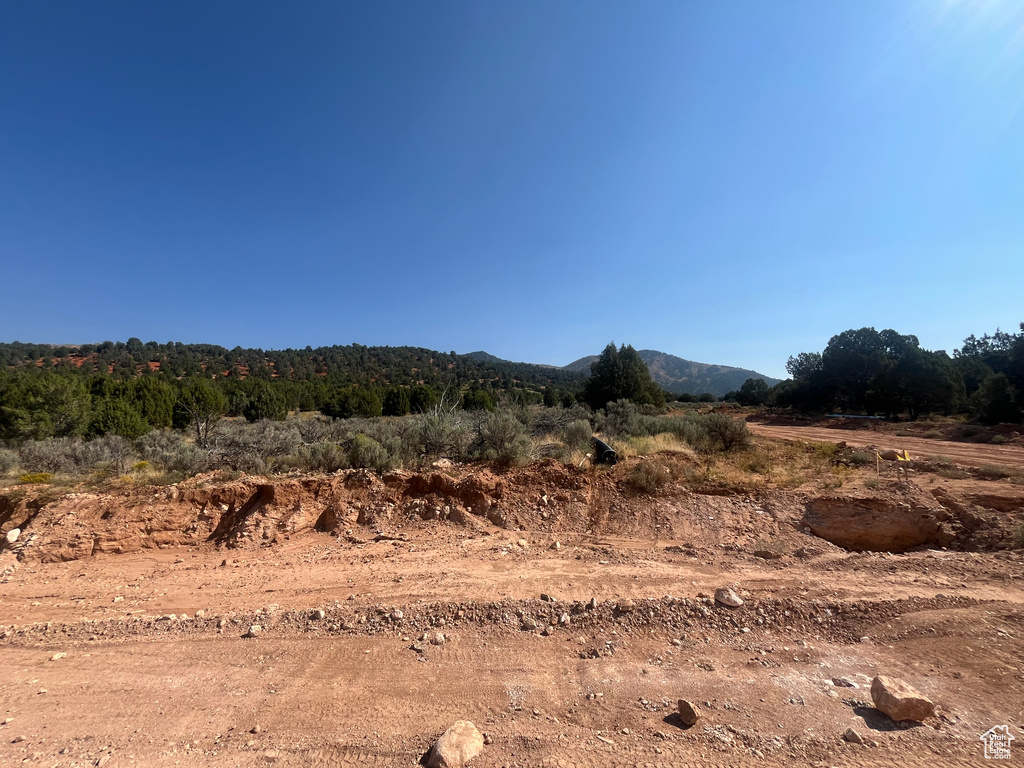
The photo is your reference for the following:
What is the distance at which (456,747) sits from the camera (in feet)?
8.66

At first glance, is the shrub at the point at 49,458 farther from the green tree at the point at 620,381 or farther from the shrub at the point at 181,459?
the green tree at the point at 620,381

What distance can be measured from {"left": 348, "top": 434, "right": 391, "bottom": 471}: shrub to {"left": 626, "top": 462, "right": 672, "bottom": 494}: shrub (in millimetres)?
5097

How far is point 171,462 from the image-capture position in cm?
992

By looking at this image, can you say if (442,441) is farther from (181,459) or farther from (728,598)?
(728,598)

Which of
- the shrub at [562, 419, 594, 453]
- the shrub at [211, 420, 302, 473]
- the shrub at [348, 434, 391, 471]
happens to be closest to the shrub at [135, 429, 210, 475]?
the shrub at [211, 420, 302, 473]

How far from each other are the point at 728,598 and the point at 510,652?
245 centimetres

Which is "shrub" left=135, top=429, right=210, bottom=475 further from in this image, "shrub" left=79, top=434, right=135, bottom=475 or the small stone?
the small stone

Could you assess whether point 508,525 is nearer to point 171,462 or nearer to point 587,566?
point 587,566

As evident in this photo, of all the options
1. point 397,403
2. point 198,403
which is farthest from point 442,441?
point 397,403

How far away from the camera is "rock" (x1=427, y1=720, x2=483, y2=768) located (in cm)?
255

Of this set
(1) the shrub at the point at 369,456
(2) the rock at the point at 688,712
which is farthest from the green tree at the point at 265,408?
(2) the rock at the point at 688,712

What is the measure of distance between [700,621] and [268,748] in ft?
12.8

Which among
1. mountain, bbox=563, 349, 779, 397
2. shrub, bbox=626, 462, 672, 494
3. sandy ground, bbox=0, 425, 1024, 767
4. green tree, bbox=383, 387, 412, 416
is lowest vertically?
sandy ground, bbox=0, 425, 1024, 767

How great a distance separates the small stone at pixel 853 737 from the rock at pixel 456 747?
249cm
